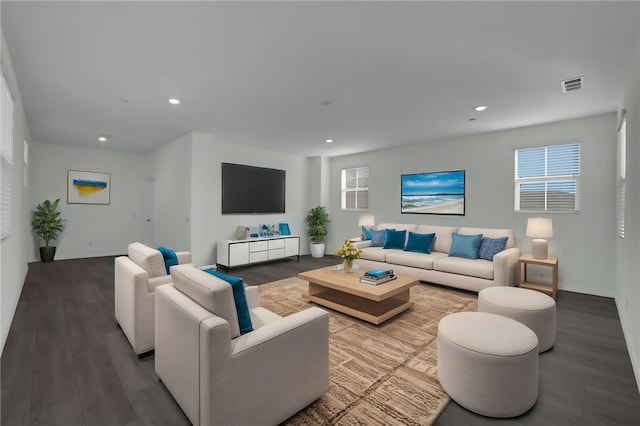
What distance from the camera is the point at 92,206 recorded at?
23.1 feet

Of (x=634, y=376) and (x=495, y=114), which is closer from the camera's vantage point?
(x=634, y=376)

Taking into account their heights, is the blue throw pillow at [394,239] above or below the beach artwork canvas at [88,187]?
below

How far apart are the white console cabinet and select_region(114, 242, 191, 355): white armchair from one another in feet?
8.67

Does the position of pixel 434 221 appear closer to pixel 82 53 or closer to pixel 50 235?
pixel 82 53

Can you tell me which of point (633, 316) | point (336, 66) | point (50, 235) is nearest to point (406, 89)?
point (336, 66)

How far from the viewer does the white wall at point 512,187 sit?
404 cm

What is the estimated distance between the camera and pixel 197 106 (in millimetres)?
3889

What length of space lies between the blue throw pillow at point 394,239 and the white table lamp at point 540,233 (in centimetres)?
195

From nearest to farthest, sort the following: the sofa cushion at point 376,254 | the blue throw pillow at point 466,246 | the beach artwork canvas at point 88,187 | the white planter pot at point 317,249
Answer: the blue throw pillow at point 466,246 → the sofa cushion at point 376,254 → the beach artwork canvas at point 88,187 → the white planter pot at point 317,249

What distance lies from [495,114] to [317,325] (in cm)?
392

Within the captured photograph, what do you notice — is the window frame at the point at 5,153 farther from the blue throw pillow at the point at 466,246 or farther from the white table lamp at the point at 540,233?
the white table lamp at the point at 540,233

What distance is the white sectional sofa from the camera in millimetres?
4020

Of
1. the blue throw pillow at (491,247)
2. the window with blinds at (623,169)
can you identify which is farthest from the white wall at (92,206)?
the window with blinds at (623,169)

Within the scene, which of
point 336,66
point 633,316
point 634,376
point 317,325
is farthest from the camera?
point 336,66
